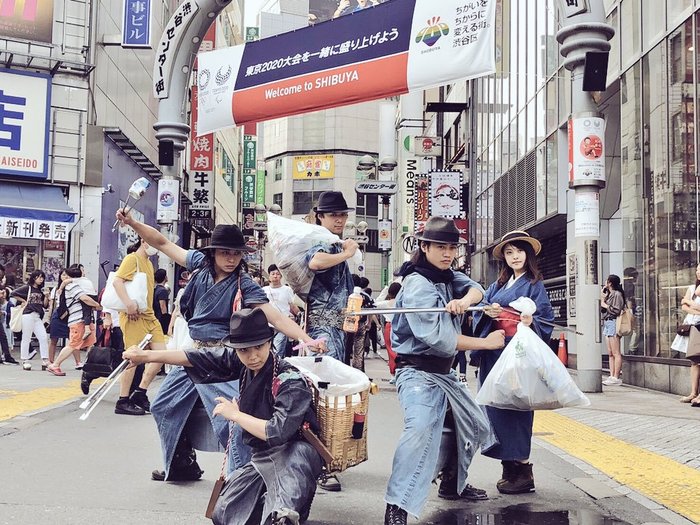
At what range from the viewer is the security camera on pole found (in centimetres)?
1156

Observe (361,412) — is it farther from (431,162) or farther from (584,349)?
(431,162)

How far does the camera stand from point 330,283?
6.26 m

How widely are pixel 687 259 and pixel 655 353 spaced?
1.72 metres

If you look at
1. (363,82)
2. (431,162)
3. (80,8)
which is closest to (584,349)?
(363,82)

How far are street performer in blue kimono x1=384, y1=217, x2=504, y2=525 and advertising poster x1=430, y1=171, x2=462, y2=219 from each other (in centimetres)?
1950

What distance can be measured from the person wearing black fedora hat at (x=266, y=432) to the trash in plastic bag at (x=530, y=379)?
1471 mm

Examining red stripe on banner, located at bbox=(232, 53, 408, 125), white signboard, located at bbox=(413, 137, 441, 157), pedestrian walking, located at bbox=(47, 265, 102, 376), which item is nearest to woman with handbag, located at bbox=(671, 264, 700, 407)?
red stripe on banner, located at bbox=(232, 53, 408, 125)

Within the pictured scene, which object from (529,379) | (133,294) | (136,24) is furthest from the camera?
(136,24)

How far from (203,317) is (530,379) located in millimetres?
2098

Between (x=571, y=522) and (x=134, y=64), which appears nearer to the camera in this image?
(x=571, y=522)

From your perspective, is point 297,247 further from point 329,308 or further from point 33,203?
point 33,203

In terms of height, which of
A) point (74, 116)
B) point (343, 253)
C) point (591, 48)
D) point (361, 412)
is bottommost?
point (361, 412)

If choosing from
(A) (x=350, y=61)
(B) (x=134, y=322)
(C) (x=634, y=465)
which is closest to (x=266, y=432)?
(C) (x=634, y=465)

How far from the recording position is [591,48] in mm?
11633
